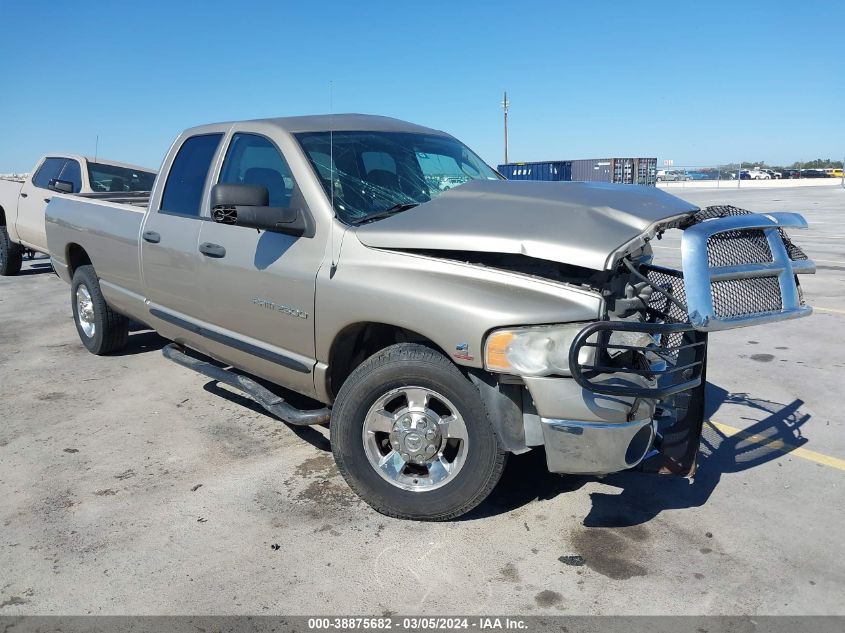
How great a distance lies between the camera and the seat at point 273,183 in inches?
163

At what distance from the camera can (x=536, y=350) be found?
9.77ft

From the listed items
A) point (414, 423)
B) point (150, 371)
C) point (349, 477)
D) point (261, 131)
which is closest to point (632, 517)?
point (414, 423)

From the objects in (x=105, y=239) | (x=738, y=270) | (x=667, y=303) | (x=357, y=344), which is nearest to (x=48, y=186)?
(x=105, y=239)

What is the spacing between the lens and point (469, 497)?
3.30 meters

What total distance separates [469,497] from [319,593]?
80 centimetres

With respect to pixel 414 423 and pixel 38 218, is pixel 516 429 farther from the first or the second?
pixel 38 218

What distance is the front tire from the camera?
321 centimetres

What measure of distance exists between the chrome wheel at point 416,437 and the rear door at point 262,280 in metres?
0.59

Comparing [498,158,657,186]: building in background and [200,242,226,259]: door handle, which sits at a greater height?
[498,158,657,186]: building in background

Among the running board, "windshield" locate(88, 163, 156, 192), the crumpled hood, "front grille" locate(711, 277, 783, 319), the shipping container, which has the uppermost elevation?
the shipping container

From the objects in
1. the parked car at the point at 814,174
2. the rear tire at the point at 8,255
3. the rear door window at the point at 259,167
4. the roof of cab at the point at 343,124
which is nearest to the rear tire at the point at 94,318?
the rear door window at the point at 259,167

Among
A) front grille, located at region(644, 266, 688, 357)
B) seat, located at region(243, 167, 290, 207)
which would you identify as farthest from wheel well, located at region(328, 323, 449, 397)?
front grille, located at region(644, 266, 688, 357)

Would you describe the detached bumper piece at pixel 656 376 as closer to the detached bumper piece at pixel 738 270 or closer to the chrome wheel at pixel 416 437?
the detached bumper piece at pixel 738 270

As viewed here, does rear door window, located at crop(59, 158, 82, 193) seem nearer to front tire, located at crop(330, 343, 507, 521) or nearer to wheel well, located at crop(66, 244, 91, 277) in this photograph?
wheel well, located at crop(66, 244, 91, 277)
